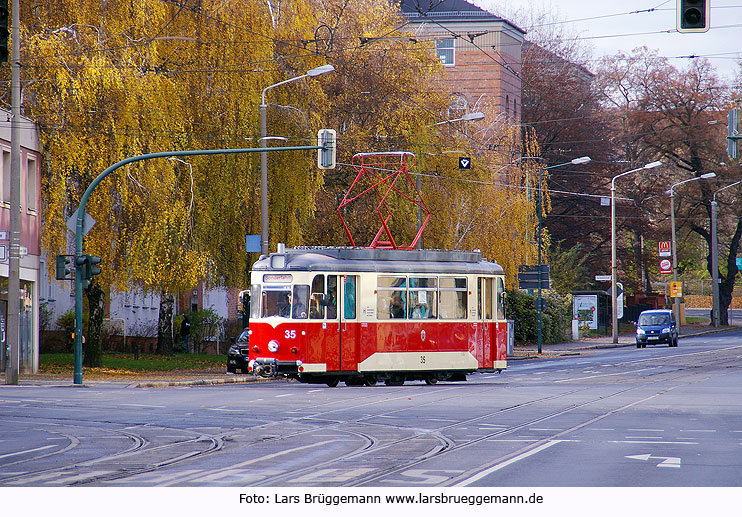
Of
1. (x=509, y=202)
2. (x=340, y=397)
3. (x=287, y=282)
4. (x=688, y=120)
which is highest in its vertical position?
(x=688, y=120)

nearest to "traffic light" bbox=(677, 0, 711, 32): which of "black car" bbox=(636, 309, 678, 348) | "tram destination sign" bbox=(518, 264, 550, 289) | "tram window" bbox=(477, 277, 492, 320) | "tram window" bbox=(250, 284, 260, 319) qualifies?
"tram window" bbox=(477, 277, 492, 320)

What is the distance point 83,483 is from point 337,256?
730 inches

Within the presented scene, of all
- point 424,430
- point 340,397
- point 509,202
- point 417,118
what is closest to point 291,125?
point 417,118

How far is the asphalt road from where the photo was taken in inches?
516

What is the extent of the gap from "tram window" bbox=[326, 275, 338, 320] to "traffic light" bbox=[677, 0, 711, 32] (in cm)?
1288

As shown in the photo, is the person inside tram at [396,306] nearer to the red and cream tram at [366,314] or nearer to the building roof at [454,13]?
the red and cream tram at [366,314]

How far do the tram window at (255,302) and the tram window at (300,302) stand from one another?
102 centimetres

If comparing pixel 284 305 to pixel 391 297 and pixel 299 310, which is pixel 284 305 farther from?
pixel 391 297

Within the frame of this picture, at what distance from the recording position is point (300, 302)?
30.4 m

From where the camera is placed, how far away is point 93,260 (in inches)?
1281

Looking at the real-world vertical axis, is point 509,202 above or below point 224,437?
above

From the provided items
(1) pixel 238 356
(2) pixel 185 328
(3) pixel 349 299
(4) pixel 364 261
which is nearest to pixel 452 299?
(4) pixel 364 261

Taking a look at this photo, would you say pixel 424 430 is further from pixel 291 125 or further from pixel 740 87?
pixel 740 87

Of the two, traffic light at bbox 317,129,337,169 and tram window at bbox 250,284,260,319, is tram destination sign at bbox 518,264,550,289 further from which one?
tram window at bbox 250,284,260,319
